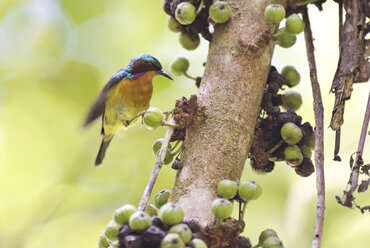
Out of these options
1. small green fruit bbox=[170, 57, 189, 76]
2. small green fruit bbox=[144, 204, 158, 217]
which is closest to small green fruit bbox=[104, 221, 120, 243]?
small green fruit bbox=[144, 204, 158, 217]

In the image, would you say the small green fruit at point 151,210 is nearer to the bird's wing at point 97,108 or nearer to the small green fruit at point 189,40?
the small green fruit at point 189,40

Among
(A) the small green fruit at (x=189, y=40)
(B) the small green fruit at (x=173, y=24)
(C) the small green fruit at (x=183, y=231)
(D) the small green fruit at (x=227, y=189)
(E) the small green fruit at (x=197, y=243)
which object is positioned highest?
(B) the small green fruit at (x=173, y=24)

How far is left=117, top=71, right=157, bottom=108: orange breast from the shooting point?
4.55m

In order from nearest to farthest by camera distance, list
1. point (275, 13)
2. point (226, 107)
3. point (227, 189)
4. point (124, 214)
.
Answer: point (124, 214) < point (227, 189) < point (226, 107) < point (275, 13)

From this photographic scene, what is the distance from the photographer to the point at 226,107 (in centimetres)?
236

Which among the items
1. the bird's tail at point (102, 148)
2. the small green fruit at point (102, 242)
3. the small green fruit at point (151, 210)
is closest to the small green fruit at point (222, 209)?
the small green fruit at point (151, 210)

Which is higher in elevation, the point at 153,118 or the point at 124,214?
the point at 153,118

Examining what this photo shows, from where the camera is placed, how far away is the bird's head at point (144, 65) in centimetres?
448

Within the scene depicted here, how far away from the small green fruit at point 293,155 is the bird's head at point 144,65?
6.82 ft

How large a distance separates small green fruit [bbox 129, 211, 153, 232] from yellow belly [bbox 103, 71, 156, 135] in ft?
8.95

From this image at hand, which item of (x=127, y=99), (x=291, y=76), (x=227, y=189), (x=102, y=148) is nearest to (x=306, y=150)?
(x=291, y=76)

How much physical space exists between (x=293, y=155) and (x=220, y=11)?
76 centimetres

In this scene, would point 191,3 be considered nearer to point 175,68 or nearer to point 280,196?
point 175,68

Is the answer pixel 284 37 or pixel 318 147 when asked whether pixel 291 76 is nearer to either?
pixel 284 37
